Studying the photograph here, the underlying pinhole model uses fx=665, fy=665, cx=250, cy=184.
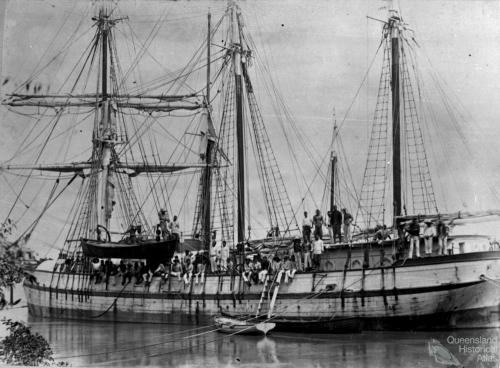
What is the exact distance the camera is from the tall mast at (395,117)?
25.1m

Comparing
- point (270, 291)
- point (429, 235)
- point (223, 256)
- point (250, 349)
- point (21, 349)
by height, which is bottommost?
point (250, 349)

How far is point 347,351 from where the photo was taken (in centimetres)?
2048

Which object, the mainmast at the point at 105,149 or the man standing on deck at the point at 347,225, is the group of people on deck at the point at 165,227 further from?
the man standing on deck at the point at 347,225

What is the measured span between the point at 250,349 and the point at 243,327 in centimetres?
300

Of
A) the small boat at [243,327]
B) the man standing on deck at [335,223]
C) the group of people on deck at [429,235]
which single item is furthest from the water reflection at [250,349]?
the man standing on deck at [335,223]

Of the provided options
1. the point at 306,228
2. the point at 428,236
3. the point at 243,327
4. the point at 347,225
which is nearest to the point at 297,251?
the point at 306,228

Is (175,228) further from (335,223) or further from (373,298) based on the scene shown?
(373,298)

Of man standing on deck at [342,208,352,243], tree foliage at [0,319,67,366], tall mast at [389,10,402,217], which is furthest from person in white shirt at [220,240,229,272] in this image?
tree foliage at [0,319,67,366]

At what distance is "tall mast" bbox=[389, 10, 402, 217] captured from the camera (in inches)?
990

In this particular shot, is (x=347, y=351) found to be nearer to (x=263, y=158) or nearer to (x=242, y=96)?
(x=263, y=158)

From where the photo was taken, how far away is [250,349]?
70.1ft

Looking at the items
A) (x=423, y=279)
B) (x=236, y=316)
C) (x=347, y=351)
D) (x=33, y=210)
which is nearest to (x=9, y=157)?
(x=33, y=210)

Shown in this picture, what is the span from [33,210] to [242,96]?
10897 mm

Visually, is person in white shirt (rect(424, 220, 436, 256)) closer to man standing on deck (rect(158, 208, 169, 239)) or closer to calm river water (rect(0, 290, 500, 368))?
calm river water (rect(0, 290, 500, 368))
